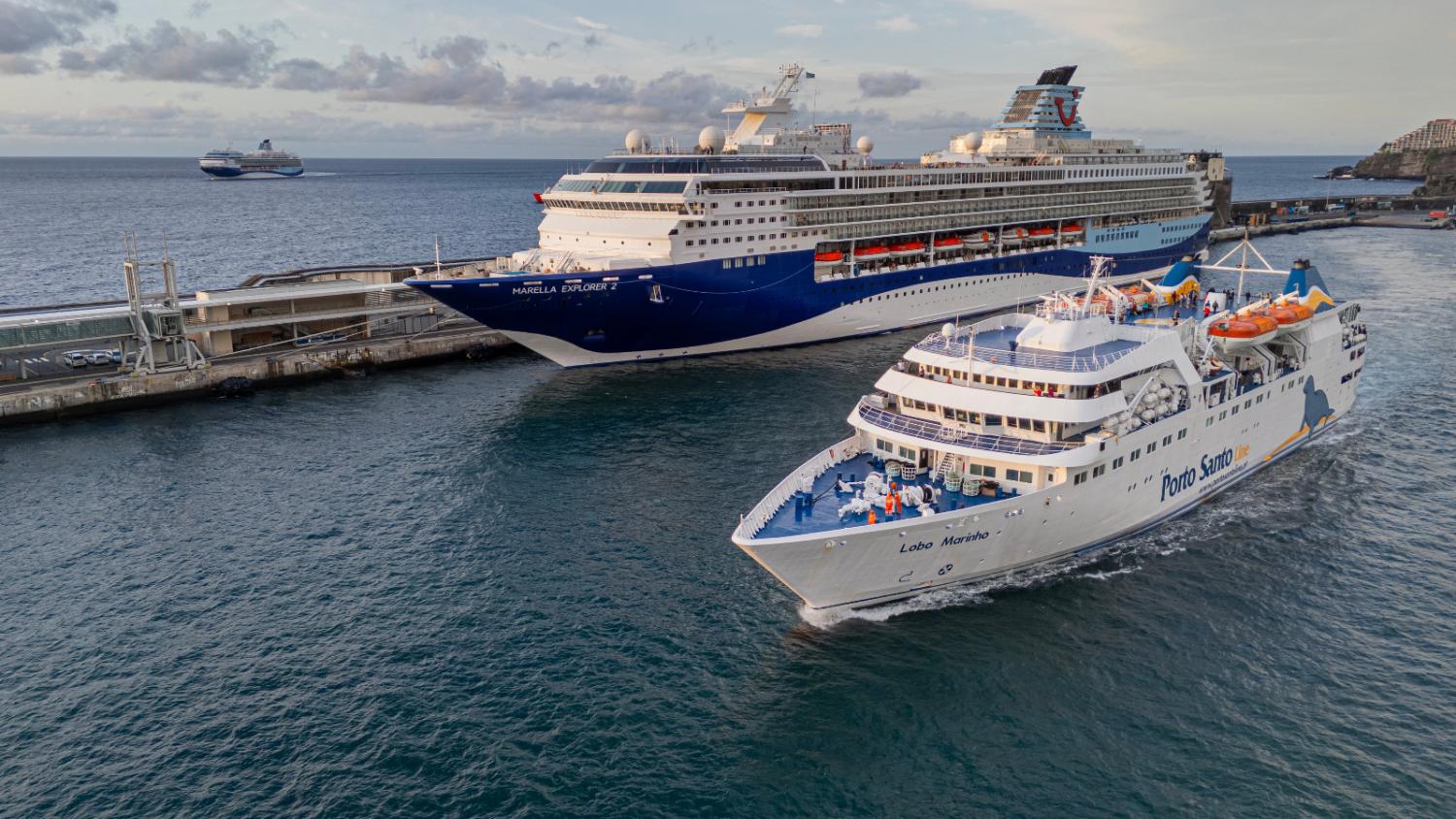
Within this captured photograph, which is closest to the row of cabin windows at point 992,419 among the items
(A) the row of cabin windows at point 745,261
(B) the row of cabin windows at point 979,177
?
(A) the row of cabin windows at point 745,261

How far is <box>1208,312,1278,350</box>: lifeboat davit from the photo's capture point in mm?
35500

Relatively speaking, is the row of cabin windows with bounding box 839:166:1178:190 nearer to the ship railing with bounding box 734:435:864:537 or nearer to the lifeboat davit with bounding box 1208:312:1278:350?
the lifeboat davit with bounding box 1208:312:1278:350

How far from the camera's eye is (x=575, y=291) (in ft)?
167

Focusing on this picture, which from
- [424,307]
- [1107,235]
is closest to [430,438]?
[424,307]

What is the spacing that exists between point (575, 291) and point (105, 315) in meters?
27.1

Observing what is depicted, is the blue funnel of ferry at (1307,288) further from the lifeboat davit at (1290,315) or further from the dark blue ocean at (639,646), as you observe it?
the dark blue ocean at (639,646)

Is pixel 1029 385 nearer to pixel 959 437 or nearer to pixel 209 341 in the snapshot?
pixel 959 437

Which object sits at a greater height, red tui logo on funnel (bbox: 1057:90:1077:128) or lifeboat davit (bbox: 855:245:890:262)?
red tui logo on funnel (bbox: 1057:90:1077:128)

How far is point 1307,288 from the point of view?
134ft

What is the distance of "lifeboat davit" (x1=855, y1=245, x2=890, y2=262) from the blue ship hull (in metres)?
1.51

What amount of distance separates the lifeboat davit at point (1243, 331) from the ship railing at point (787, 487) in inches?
661

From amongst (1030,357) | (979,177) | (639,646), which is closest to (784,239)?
(979,177)

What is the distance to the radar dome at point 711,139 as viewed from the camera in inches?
2424

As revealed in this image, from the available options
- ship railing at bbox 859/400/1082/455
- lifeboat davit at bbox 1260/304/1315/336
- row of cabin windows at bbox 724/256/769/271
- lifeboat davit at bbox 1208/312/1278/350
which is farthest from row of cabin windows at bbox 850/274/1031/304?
A: ship railing at bbox 859/400/1082/455
